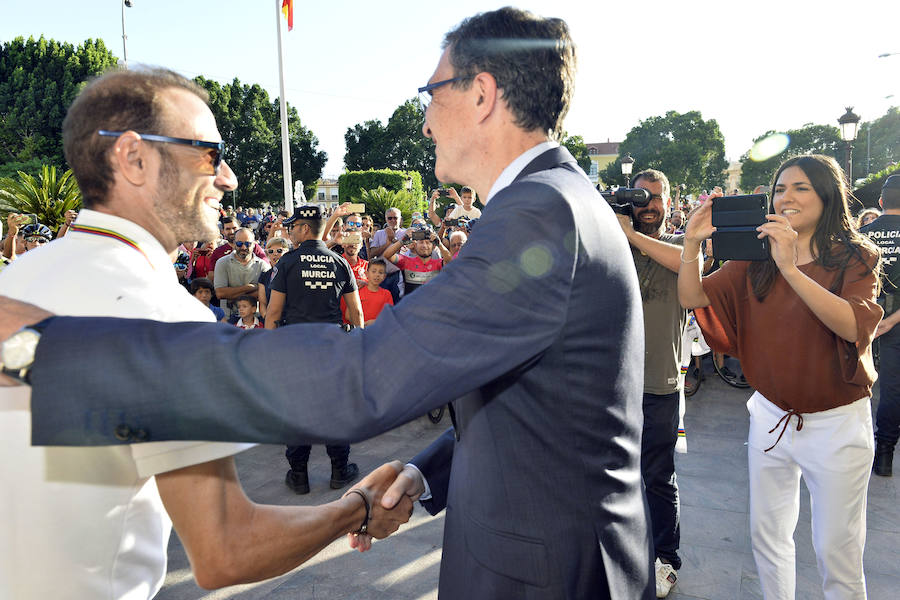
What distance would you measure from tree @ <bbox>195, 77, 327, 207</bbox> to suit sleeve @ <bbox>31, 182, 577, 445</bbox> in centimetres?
4808

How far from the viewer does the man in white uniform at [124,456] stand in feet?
3.76

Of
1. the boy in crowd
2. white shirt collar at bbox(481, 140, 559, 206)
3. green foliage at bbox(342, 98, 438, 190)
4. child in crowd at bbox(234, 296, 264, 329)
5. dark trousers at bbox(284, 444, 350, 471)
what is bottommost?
dark trousers at bbox(284, 444, 350, 471)

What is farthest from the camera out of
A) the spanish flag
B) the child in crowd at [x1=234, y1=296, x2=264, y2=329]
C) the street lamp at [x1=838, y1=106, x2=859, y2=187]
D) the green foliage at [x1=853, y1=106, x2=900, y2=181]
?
the green foliage at [x1=853, y1=106, x2=900, y2=181]

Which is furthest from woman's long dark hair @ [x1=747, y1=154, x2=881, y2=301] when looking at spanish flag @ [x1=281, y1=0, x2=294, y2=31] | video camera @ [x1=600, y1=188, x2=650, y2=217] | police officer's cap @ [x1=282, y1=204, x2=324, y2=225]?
spanish flag @ [x1=281, y1=0, x2=294, y2=31]

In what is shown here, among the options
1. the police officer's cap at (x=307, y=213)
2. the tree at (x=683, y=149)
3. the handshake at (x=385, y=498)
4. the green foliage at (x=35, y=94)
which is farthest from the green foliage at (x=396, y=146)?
the handshake at (x=385, y=498)

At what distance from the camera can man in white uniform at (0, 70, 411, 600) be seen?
3.76ft

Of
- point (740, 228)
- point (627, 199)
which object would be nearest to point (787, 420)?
point (740, 228)

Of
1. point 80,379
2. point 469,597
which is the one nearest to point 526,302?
point 80,379

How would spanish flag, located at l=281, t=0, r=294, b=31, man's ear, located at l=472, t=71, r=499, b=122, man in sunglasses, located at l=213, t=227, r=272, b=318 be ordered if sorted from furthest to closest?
1. spanish flag, located at l=281, t=0, r=294, b=31
2. man in sunglasses, located at l=213, t=227, r=272, b=318
3. man's ear, located at l=472, t=71, r=499, b=122

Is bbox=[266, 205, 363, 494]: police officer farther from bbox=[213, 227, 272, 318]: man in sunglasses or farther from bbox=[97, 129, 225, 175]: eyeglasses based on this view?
bbox=[97, 129, 225, 175]: eyeglasses

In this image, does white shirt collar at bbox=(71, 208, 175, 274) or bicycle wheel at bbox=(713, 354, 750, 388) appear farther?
bicycle wheel at bbox=(713, 354, 750, 388)

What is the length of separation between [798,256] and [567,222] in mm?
2305

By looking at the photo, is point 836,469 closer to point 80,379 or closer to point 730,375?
point 80,379

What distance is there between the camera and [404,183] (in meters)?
40.4
